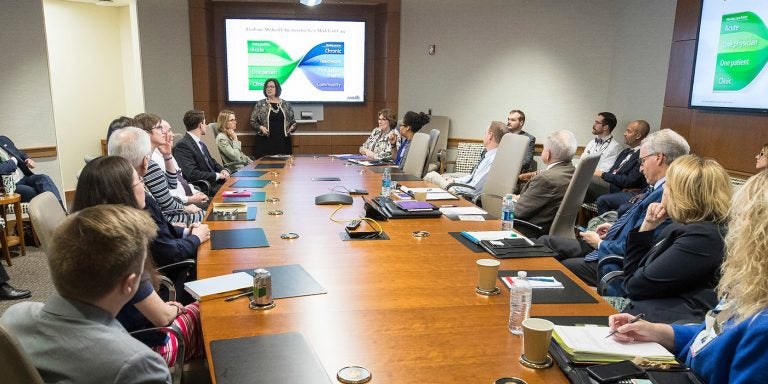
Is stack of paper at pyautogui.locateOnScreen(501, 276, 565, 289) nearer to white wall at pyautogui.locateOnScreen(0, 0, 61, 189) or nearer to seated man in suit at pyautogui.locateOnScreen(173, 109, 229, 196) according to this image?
seated man in suit at pyautogui.locateOnScreen(173, 109, 229, 196)

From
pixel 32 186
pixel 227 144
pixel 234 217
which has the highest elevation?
pixel 227 144

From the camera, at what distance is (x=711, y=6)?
4.84m

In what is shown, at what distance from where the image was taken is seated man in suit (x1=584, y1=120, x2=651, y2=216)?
537 centimetres

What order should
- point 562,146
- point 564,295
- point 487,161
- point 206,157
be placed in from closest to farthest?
point 564,295 → point 562,146 → point 487,161 → point 206,157

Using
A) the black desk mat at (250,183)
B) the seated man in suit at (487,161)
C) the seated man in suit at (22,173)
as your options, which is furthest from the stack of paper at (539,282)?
the seated man in suit at (22,173)

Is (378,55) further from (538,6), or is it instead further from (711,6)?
(711,6)

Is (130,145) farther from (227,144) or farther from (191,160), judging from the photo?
(227,144)

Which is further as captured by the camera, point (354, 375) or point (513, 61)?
point (513, 61)

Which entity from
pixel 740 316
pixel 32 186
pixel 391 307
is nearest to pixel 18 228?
pixel 32 186

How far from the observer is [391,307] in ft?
5.89

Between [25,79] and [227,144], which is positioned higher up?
[25,79]

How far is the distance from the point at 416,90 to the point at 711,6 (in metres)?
3.86

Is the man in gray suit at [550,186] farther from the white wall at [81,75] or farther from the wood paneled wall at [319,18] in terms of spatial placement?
the white wall at [81,75]

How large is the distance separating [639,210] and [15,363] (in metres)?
2.64
